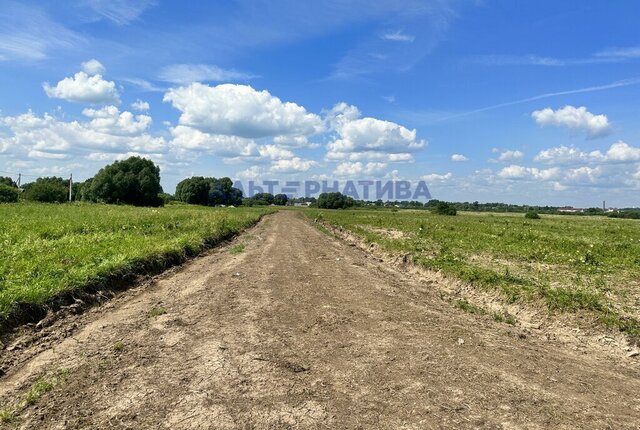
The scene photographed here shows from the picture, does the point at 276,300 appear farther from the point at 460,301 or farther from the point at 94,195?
the point at 94,195

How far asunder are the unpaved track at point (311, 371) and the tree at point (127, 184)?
264ft

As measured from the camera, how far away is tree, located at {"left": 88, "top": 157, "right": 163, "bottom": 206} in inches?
3162

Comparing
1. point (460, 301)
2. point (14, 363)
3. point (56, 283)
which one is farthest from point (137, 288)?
point (460, 301)

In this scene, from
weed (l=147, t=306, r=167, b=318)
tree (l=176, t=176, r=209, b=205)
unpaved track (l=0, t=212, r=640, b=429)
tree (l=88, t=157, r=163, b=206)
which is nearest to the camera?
unpaved track (l=0, t=212, r=640, b=429)

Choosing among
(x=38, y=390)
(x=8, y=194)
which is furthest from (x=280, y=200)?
(x=38, y=390)

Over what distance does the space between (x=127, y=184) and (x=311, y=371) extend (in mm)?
85279

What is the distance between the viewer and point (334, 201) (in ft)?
445

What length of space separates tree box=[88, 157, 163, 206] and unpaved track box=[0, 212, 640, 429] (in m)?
80.5

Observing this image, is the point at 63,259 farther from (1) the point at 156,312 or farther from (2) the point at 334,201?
(2) the point at 334,201

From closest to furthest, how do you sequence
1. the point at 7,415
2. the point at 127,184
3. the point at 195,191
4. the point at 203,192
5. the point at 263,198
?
the point at 7,415 → the point at 127,184 → the point at 195,191 → the point at 203,192 → the point at 263,198

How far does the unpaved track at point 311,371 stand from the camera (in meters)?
4.23

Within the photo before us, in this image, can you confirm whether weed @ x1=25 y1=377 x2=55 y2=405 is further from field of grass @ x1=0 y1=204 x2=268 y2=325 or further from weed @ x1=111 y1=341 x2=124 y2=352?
field of grass @ x1=0 y1=204 x2=268 y2=325

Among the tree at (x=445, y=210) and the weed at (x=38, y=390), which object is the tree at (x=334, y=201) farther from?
the weed at (x=38, y=390)

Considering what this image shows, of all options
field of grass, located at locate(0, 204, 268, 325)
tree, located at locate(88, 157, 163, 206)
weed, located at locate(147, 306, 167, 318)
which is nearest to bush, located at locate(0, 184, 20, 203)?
tree, located at locate(88, 157, 163, 206)
